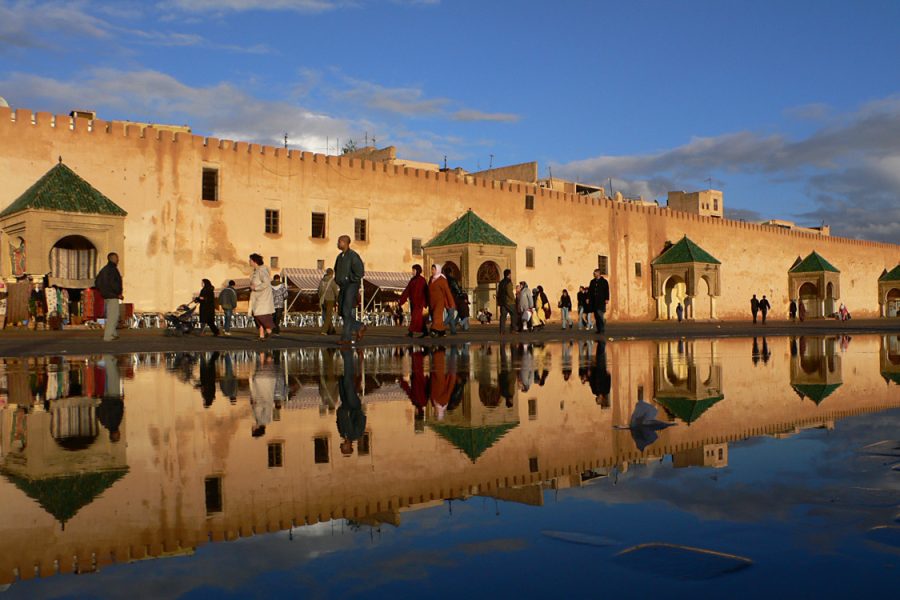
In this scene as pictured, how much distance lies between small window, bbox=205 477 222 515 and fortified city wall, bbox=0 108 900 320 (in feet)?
84.7

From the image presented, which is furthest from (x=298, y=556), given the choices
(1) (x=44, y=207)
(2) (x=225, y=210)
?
(2) (x=225, y=210)

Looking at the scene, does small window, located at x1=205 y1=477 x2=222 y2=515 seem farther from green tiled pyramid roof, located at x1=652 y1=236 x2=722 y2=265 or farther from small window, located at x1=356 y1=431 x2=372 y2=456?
green tiled pyramid roof, located at x1=652 y1=236 x2=722 y2=265

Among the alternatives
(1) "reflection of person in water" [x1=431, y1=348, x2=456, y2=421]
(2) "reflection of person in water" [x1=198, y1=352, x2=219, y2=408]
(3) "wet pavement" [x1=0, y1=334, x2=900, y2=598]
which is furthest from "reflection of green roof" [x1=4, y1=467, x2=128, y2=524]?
(2) "reflection of person in water" [x1=198, y1=352, x2=219, y2=408]

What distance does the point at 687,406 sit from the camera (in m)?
5.79

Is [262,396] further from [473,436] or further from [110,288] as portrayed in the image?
[110,288]

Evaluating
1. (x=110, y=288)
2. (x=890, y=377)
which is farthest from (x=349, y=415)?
(x=110, y=288)

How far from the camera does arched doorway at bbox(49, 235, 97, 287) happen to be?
26.6m

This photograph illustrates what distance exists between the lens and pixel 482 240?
35.5 m

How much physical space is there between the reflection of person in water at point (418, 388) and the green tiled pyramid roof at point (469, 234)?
24.7 meters

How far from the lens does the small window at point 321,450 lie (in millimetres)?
3775

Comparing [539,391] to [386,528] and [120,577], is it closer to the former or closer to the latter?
[386,528]

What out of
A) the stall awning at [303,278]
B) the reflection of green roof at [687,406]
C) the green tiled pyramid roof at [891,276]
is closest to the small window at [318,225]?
the stall awning at [303,278]

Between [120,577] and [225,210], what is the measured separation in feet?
97.0

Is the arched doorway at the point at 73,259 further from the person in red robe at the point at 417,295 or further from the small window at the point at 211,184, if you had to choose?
the person in red robe at the point at 417,295
